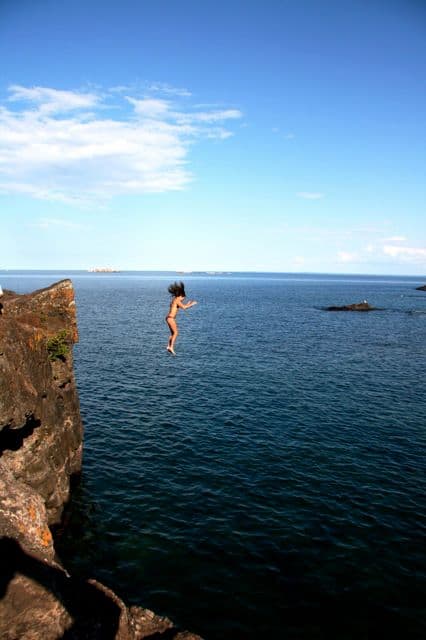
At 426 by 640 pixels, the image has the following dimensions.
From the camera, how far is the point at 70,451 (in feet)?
84.1

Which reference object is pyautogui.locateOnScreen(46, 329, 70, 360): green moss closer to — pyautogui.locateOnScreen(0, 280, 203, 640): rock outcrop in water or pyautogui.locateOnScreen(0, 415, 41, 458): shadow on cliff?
pyautogui.locateOnScreen(0, 280, 203, 640): rock outcrop in water

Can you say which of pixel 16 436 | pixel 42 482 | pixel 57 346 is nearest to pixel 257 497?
pixel 42 482

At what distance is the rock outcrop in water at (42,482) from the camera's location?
444 inches

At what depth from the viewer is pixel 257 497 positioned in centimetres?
2359

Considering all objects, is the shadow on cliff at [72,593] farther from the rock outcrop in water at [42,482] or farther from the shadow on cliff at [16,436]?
the shadow on cliff at [16,436]

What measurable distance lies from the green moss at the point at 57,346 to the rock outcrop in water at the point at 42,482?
62 mm

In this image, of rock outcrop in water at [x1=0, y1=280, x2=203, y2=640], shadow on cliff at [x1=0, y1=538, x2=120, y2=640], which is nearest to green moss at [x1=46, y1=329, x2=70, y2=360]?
rock outcrop in water at [x1=0, y1=280, x2=203, y2=640]

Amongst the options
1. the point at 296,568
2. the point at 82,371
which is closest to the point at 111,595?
the point at 296,568

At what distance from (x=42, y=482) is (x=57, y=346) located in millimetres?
8725

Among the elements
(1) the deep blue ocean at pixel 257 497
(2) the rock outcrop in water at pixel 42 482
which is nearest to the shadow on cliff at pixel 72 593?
(2) the rock outcrop in water at pixel 42 482

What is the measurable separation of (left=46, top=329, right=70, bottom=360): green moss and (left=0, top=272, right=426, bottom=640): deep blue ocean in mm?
7689

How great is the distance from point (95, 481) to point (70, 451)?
254 cm

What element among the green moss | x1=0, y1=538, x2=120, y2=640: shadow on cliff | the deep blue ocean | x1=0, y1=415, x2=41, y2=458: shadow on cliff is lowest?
the deep blue ocean

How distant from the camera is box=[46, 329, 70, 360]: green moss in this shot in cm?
2597
